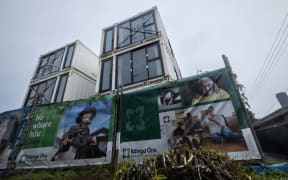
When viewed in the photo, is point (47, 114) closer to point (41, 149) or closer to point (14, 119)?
point (41, 149)

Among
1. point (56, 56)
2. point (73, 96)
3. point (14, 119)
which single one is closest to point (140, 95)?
point (14, 119)

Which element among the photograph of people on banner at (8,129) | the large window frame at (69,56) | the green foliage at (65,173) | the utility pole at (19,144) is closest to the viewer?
the green foliage at (65,173)

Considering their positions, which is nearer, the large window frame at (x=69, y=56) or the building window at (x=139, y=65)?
the building window at (x=139, y=65)

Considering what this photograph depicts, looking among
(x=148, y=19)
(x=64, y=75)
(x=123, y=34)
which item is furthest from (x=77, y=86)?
(x=148, y=19)

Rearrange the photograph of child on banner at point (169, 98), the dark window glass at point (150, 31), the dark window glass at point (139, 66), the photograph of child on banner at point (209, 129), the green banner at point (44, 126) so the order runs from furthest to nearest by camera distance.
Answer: the dark window glass at point (150, 31) < the dark window glass at point (139, 66) < the green banner at point (44, 126) < the photograph of child on banner at point (169, 98) < the photograph of child on banner at point (209, 129)

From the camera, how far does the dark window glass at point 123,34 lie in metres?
8.82

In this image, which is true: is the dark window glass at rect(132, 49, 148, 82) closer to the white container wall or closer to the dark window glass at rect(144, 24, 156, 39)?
the dark window glass at rect(144, 24, 156, 39)

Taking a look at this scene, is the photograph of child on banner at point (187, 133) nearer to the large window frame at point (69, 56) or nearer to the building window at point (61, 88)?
the building window at point (61, 88)

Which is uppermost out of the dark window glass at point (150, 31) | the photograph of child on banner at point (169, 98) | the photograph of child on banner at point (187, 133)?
the dark window glass at point (150, 31)

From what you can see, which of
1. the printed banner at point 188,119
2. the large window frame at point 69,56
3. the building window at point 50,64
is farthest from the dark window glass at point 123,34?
the printed banner at point 188,119

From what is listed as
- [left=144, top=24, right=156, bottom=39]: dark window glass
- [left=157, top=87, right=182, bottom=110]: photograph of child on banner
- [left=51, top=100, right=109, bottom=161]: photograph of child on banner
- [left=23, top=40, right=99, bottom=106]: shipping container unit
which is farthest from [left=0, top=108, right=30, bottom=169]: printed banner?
[left=144, top=24, right=156, bottom=39]: dark window glass

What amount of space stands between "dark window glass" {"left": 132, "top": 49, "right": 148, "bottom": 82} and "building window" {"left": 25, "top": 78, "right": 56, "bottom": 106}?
6465mm

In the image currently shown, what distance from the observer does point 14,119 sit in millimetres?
4777

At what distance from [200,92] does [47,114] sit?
473 centimetres
